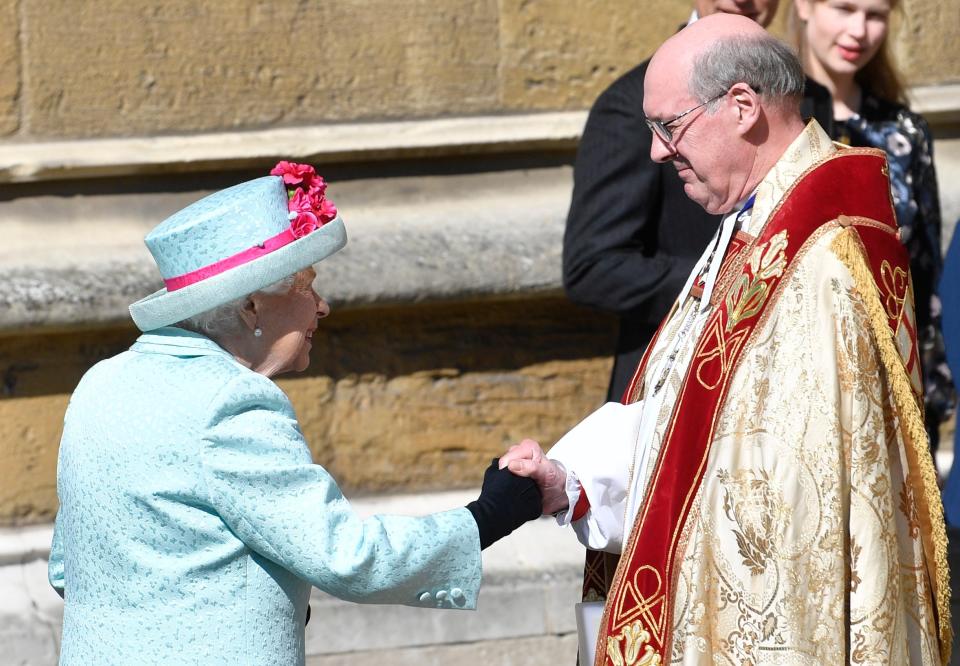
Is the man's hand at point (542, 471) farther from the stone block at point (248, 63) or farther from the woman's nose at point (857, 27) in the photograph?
the stone block at point (248, 63)

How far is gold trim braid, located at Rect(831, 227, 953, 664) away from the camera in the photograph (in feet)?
8.21

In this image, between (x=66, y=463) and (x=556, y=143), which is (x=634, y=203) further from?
(x=66, y=463)

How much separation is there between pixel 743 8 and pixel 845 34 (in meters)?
0.48

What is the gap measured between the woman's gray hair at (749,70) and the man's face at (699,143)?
0.02m

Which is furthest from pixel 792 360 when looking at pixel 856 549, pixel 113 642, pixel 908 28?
pixel 908 28

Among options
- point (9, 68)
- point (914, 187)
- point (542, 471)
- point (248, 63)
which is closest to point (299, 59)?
point (248, 63)

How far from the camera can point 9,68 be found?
4469 millimetres

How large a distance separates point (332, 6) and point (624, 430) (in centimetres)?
223

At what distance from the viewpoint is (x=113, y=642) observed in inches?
95.9

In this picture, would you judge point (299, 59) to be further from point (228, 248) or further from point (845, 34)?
point (228, 248)

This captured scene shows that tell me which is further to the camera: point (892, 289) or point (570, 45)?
point (570, 45)

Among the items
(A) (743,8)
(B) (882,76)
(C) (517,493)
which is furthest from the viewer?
(B) (882,76)

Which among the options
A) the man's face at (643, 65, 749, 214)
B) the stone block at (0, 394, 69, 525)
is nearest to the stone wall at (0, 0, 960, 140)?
the stone block at (0, 394, 69, 525)

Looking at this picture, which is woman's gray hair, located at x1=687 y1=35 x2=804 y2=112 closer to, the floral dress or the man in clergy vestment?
the man in clergy vestment
